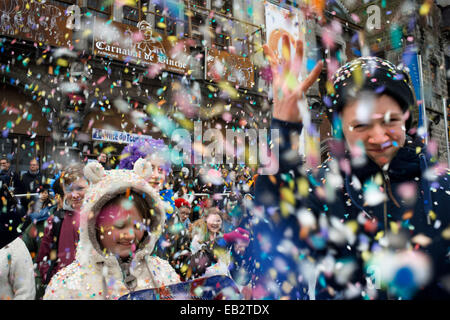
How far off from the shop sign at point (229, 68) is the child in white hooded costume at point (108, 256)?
8894mm

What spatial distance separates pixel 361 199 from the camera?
1.17 metres

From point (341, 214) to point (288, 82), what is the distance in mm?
495

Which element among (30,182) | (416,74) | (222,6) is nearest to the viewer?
(30,182)

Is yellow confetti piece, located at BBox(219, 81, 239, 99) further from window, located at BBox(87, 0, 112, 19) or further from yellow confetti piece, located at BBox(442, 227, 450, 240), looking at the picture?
yellow confetti piece, located at BBox(442, 227, 450, 240)

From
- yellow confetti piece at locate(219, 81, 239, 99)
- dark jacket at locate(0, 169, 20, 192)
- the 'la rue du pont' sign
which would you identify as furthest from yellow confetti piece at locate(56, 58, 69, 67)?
yellow confetti piece at locate(219, 81, 239, 99)

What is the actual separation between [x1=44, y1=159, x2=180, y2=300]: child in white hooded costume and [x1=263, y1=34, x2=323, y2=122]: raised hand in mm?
1013

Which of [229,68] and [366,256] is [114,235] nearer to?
[366,256]

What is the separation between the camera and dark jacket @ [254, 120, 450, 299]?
43.6 inches

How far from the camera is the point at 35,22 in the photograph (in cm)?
757

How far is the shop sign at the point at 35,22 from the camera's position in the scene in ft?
23.8

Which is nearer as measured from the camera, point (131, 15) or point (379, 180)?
point (379, 180)

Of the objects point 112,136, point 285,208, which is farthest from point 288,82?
point 112,136

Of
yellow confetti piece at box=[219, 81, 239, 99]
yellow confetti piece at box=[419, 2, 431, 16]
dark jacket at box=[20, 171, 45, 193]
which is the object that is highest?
yellow confetti piece at box=[419, 2, 431, 16]
